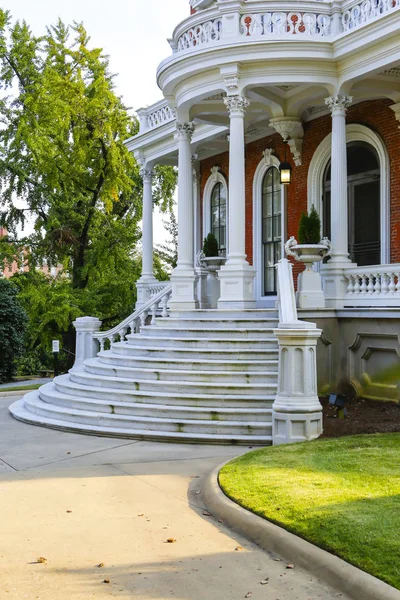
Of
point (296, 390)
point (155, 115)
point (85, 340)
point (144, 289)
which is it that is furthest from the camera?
point (155, 115)

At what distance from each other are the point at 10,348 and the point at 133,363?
1199 centimetres

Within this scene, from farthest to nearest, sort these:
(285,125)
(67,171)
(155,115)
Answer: (67,171) → (155,115) → (285,125)

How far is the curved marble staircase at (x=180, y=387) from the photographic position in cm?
1108

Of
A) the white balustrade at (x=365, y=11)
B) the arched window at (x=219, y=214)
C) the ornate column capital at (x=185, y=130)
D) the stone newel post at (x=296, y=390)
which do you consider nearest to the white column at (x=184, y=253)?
the ornate column capital at (x=185, y=130)

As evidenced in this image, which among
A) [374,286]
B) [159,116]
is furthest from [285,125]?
[159,116]

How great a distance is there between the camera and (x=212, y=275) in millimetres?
18703

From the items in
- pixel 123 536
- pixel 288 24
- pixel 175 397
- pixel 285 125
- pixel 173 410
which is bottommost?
pixel 123 536

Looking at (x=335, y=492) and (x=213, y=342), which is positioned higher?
(x=213, y=342)

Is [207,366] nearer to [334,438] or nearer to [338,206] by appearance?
[334,438]

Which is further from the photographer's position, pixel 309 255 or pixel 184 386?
pixel 309 255

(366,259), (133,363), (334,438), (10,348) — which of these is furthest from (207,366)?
(10,348)

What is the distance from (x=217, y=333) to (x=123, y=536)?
728 cm

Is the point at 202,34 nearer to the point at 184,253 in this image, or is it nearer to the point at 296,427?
the point at 184,253

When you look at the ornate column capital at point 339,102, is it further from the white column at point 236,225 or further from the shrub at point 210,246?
the shrub at point 210,246
